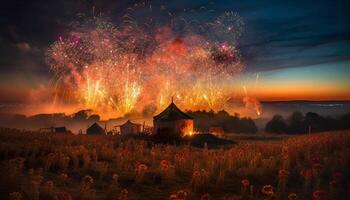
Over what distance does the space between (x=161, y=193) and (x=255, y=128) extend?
60.6 meters

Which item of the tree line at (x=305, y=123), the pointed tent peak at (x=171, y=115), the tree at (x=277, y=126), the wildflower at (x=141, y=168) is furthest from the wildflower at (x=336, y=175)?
the tree at (x=277, y=126)

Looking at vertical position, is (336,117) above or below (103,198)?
above

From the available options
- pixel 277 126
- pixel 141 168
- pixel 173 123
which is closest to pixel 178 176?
pixel 141 168

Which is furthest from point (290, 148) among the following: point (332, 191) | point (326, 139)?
point (332, 191)

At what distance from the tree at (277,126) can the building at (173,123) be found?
22482 mm

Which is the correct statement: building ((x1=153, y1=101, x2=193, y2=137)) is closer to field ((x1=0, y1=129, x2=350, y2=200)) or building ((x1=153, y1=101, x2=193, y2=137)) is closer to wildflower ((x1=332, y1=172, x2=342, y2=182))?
field ((x1=0, y1=129, x2=350, y2=200))

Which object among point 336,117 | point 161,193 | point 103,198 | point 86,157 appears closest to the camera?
point 103,198

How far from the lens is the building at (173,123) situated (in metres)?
49.0

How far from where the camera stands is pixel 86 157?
18641 mm

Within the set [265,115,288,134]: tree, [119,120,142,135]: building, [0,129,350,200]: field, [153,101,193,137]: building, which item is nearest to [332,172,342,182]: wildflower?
[0,129,350,200]: field

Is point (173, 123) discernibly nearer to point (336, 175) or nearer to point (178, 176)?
point (178, 176)

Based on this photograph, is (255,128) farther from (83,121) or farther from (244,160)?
(83,121)

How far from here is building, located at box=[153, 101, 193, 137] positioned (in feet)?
161

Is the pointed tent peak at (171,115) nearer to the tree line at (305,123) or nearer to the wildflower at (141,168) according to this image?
the tree line at (305,123)
